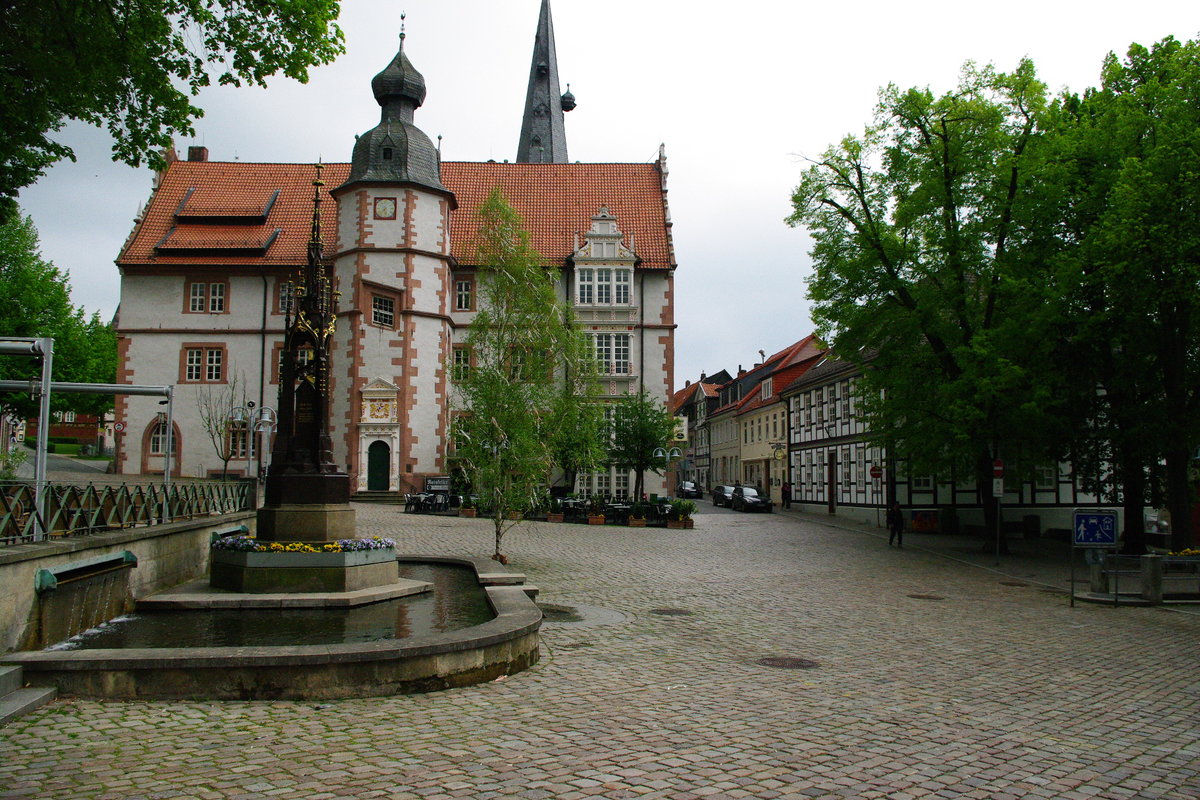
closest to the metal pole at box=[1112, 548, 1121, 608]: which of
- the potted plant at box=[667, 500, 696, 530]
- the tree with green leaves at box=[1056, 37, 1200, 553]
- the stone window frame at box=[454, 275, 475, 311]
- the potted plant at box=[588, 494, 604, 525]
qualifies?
the tree with green leaves at box=[1056, 37, 1200, 553]

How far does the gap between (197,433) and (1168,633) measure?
39.4 m

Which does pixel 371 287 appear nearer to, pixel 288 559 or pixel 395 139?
pixel 395 139

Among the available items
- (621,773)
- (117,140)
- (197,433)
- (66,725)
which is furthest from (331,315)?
(197,433)

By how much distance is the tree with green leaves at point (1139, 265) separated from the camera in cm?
1880

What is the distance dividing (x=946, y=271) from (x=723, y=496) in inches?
1102

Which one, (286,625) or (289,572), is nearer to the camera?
(286,625)

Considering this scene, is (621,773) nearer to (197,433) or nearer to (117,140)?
(117,140)

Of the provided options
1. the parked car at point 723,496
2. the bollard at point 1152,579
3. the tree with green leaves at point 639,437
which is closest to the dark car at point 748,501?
the parked car at point 723,496

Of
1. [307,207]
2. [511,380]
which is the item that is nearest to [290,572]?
[511,380]

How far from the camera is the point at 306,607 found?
1034cm

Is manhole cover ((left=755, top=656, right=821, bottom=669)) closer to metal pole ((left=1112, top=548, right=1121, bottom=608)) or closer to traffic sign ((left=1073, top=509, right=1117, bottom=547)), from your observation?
traffic sign ((left=1073, top=509, right=1117, bottom=547))

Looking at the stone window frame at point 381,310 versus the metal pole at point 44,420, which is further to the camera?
the stone window frame at point 381,310

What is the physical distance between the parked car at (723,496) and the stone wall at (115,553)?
36523 mm

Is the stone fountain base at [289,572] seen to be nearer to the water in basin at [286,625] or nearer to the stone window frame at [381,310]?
the water in basin at [286,625]
